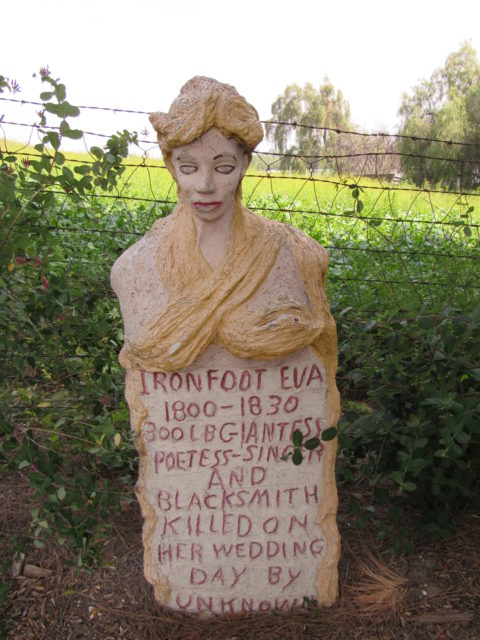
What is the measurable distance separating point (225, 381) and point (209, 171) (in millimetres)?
692

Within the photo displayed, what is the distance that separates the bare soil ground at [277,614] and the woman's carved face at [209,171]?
1308mm

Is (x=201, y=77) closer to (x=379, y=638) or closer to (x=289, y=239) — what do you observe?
(x=289, y=239)

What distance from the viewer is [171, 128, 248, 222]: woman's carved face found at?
168cm

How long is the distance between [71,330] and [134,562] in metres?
1.03

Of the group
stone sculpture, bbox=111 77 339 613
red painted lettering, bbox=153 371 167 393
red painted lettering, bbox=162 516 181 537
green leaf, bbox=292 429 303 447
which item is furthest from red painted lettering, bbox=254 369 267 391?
red painted lettering, bbox=162 516 181 537

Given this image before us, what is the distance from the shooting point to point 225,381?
6.34 ft

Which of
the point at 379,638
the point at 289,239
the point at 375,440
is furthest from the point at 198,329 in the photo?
the point at 379,638

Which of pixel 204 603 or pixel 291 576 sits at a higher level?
pixel 291 576

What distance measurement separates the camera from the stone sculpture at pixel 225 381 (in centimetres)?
174

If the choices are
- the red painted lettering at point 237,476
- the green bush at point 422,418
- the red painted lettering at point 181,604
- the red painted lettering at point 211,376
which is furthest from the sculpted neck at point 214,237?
the red painted lettering at point 181,604

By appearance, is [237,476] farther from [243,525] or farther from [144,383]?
[144,383]

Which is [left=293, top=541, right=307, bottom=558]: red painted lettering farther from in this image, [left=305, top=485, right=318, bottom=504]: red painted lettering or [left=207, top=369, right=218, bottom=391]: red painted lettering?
[left=207, top=369, right=218, bottom=391]: red painted lettering

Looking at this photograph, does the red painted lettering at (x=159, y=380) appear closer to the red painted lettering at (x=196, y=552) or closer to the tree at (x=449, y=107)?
the red painted lettering at (x=196, y=552)

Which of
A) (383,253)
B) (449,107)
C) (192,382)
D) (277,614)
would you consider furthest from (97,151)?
(449,107)
